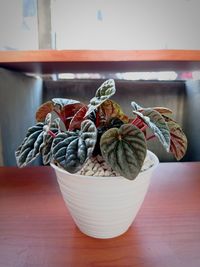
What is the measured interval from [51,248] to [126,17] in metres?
1.49

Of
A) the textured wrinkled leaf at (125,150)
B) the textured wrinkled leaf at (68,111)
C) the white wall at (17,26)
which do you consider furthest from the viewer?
the white wall at (17,26)

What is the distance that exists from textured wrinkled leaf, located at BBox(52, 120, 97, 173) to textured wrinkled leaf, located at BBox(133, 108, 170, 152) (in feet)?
0.24

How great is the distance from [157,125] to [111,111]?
0.09 m

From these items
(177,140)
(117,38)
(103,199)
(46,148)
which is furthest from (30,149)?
(117,38)

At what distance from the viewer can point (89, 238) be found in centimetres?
37

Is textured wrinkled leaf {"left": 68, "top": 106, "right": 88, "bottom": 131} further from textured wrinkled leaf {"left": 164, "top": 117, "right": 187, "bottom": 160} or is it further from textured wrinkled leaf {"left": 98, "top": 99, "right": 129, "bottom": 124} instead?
textured wrinkled leaf {"left": 164, "top": 117, "right": 187, "bottom": 160}

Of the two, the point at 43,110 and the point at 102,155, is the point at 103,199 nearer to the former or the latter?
the point at 102,155

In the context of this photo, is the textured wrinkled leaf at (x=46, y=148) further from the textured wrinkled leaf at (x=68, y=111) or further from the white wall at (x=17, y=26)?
the white wall at (x=17, y=26)

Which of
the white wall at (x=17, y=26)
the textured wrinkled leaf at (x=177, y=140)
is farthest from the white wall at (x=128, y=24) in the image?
the textured wrinkled leaf at (x=177, y=140)

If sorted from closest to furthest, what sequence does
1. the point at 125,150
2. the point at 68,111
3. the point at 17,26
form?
the point at 125,150 < the point at 68,111 < the point at 17,26

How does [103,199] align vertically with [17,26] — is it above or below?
below

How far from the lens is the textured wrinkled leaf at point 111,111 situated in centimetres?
35

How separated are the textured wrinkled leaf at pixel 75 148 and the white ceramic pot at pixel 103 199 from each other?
5cm

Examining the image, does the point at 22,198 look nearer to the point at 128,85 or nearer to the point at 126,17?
the point at 128,85
